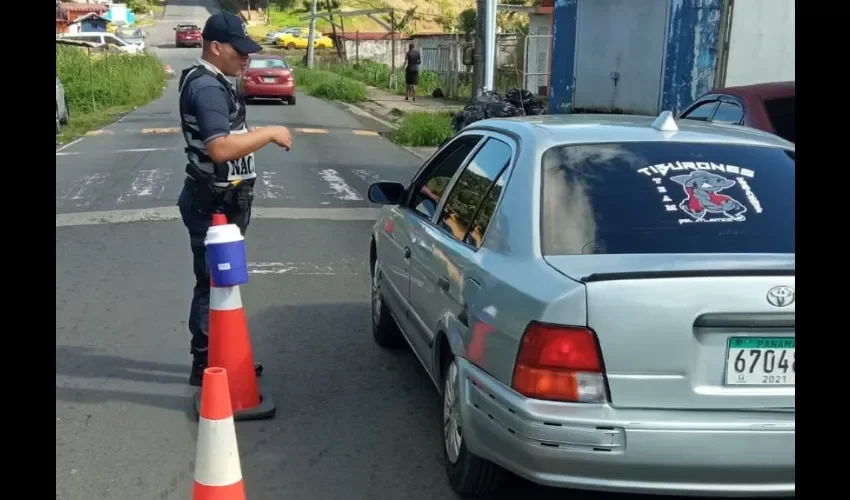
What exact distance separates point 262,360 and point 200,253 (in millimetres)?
1007

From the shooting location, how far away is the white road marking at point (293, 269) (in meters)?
7.80

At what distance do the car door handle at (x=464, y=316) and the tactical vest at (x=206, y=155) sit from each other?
1.63 meters

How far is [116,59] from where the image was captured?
1198 inches

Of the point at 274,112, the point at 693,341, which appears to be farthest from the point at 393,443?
the point at 274,112

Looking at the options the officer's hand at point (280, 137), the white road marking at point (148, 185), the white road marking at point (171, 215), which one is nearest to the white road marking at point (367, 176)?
the white road marking at point (171, 215)

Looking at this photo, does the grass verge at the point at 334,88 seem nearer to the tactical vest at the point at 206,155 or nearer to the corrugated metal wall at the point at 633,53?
the corrugated metal wall at the point at 633,53

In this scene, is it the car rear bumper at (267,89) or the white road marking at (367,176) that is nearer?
the white road marking at (367,176)

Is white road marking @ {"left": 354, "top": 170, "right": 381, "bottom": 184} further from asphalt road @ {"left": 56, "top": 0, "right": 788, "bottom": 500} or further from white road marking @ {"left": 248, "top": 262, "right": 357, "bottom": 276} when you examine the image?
white road marking @ {"left": 248, "top": 262, "right": 357, "bottom": 276}

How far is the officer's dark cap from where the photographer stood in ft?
15.2

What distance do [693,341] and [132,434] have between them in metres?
2.80

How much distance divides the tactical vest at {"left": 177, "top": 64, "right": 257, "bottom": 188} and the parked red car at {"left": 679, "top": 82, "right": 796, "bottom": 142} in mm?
5084

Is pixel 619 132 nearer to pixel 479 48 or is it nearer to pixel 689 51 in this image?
pixel 479 48

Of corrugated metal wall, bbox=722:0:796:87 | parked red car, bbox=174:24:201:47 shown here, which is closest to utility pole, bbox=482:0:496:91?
corrugated metal wall, bbox=722:0:796:87
